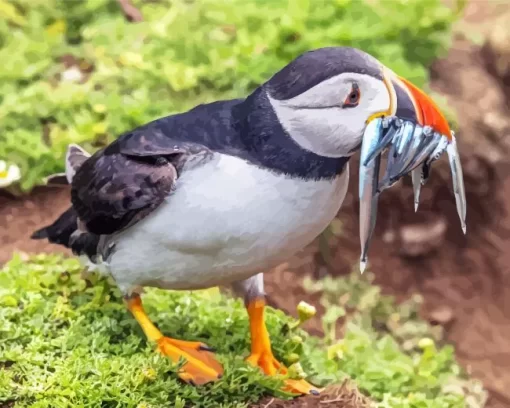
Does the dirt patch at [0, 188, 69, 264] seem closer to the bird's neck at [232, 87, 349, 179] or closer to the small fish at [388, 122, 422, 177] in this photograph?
the bird's neck at [232, 87, 349, 179]

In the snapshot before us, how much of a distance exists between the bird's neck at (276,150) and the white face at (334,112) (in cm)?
2

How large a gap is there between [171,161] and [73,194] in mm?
408

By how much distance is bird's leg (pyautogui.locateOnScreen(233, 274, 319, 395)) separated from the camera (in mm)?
2006

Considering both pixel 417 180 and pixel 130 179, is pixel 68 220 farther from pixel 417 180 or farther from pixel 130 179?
pixel 417 180

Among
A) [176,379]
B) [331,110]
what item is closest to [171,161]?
[331,110]

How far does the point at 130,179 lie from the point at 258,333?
60cm

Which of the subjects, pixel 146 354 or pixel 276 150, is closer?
pixel 276 150

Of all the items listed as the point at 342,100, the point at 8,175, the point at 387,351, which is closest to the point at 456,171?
the point at 342,100

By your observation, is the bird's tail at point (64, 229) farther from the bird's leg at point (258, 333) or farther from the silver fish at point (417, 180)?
the silver fish at point (417, 180)

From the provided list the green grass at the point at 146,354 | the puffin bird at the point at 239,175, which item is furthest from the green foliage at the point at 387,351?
the puffin bird at the point at 239,175

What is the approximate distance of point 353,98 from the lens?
1.54 m

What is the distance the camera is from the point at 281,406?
6.27 feet

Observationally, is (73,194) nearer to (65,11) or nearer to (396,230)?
(396,230)

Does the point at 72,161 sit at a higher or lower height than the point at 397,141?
lower
